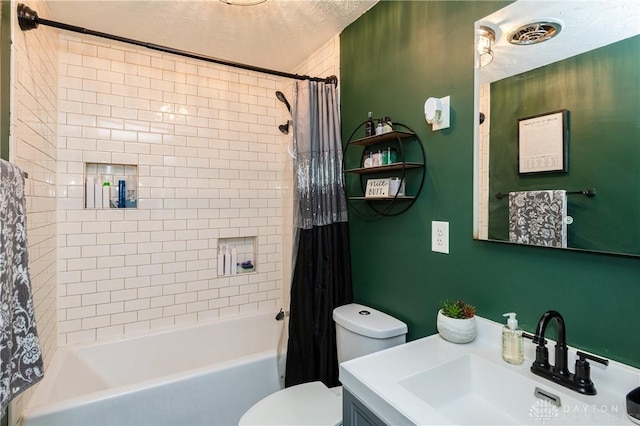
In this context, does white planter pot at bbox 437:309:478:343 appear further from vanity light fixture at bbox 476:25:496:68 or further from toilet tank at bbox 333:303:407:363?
vanity light fixture at bbox 476:25:496:68

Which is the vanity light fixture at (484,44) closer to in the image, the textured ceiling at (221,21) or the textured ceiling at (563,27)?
the textured ceiling at (563,27)

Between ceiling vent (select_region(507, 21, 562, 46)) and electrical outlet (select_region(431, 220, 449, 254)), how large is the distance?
749 mm

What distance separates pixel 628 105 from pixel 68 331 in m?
3.13

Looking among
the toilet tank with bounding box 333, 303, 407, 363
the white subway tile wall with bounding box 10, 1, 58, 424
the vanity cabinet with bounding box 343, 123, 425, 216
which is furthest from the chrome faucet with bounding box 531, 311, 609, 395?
the white subway tile wall with bounding box 10, 1, 58, 424

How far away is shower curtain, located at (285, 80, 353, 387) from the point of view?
1.91 m

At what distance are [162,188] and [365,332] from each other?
6.14 ft

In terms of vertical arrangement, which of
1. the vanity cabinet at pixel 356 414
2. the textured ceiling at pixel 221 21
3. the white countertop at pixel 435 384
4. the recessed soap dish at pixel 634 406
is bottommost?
the vanity cabinet at pixel 356 414

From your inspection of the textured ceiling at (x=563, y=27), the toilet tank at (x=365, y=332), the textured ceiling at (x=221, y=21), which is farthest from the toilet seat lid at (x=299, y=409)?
the textured ceiling at (x=221, y=21)

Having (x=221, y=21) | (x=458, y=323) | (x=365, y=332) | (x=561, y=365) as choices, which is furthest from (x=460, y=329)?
(x=221, y=21)

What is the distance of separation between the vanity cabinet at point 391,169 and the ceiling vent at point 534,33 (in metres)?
0.53

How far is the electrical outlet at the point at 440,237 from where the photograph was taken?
4.66ft

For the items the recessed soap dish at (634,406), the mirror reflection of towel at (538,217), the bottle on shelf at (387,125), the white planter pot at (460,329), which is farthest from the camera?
the bottle on shelf at (387,125)

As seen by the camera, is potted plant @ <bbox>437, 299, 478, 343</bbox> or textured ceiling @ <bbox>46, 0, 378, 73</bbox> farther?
textured ceiling @ <bbox>46, 0, 378, 73</bbox>

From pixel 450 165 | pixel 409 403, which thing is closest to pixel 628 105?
pixel 450 165
